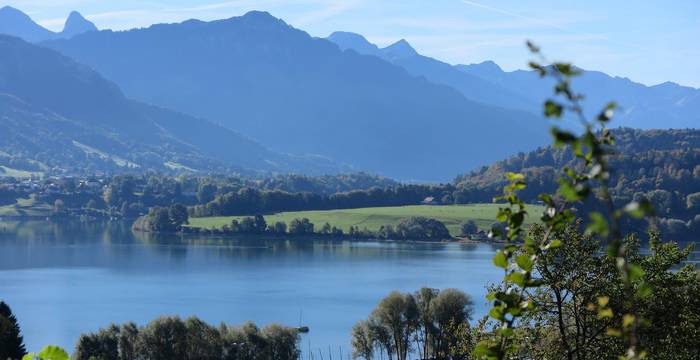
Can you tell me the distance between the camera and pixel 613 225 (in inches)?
77.2

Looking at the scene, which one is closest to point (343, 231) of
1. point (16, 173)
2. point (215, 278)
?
point (215, 278)

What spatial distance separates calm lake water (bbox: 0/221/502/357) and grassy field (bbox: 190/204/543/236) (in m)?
7.14

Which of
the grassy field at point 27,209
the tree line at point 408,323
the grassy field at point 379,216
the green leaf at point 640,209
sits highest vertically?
the grassy field at point 27,209

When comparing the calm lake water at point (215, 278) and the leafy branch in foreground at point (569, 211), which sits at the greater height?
the leafy branch in foreground at point (569, 211)

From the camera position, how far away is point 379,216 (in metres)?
110

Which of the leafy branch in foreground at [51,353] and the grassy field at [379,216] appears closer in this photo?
the leafy branch in foreground at [51,353]

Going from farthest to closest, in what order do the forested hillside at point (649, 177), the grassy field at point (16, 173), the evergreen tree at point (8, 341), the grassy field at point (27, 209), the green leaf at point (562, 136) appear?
the grassy field at point (16, 173) < the grassy field at point (27, 209) < the forested hillside at point (649, 177) < the evergreen tree at point (8, 341) < the green leaf at point (562, 136)

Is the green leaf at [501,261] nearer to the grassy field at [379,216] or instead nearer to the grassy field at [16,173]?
the grassy field at [379,216]

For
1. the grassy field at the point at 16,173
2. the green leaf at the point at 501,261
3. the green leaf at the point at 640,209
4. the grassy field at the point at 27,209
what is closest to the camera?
the green leaf at the point at 640,209

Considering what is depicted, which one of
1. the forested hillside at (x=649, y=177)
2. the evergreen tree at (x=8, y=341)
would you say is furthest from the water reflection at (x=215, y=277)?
the forested hillside at (x=649, y=177)

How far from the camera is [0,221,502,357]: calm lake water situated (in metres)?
51.6

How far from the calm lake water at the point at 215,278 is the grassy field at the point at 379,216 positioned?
7.14 m

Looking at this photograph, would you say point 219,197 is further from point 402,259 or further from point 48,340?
point 48,340

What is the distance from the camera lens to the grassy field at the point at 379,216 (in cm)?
10494
